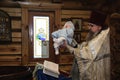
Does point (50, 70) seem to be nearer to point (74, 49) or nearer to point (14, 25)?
point (74, 49)

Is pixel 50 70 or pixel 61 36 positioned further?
pixel 50 70

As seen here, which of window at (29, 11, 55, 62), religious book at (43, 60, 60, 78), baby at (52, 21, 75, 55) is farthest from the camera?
window at (29, 11, 55, 62)

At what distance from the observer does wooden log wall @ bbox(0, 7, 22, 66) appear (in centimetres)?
441

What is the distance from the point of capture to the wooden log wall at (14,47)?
173 inches

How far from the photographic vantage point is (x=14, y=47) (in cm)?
443

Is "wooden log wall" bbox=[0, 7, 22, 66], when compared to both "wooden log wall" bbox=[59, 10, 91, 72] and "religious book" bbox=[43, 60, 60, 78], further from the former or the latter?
"religious book" bbox=[43, 60, 60, 78]

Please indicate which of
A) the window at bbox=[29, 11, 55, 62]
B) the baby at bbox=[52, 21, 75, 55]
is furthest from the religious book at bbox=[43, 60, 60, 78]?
the window at bbox=[29, 11, 55, 62]

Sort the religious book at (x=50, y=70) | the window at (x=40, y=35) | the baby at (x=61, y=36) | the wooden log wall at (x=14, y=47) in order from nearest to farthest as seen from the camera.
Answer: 1. the baby at (x=61, y=36)
2. the religious book at (x=50, y=70)
3. the wooden log wall at (x=14, y=47)
4. the window at (x=40, y=35)

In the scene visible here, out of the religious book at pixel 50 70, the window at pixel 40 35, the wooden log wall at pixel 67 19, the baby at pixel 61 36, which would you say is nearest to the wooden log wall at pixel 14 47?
the window at pixel 40 35

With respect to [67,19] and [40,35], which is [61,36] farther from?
[67,19]

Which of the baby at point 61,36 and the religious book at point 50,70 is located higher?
the baby at point 61,36

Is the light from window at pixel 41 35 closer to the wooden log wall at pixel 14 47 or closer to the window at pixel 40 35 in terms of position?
the window at pixel 40 35

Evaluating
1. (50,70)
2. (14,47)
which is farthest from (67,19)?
(50,70)

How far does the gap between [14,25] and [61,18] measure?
951mm
